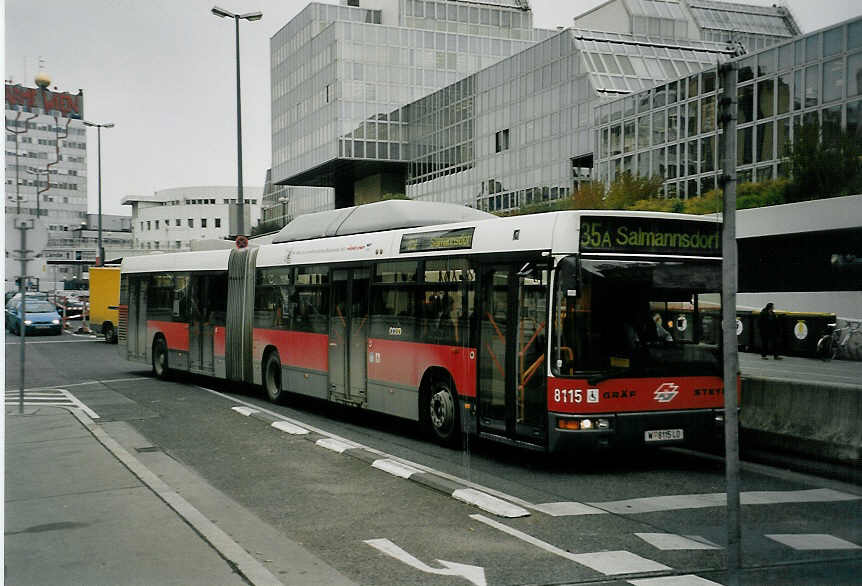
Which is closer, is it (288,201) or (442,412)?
(442,412)

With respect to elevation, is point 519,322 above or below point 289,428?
above

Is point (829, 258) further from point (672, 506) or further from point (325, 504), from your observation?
point (325, 504)

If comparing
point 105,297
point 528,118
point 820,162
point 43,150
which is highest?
point 528,118

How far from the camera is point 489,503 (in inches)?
328

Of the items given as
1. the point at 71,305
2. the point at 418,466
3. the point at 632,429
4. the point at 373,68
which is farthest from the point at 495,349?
the point at 373,68

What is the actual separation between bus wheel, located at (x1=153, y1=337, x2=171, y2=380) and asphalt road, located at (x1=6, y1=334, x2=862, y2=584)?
24.1 ft

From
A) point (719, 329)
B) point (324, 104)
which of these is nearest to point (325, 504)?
point (719, 329)

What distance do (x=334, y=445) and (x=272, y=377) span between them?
5.56m

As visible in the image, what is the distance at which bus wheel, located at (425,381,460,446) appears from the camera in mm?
11492

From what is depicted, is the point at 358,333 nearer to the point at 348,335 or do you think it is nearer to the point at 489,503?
the point at 348,335

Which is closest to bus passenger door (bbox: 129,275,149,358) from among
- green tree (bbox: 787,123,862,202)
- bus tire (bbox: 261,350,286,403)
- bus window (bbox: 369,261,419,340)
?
bus tire (bbox: 261,350,286,403)

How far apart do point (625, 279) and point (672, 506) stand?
245cm

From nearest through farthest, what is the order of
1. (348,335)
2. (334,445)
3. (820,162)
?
(334,445)
(348,335)
(820,162)

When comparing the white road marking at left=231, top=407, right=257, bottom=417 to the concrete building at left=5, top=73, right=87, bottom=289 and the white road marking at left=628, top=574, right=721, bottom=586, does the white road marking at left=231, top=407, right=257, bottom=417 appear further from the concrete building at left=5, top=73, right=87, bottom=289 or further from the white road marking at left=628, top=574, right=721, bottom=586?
the white road marking at left=628, top=574, right=721, bottom=586
